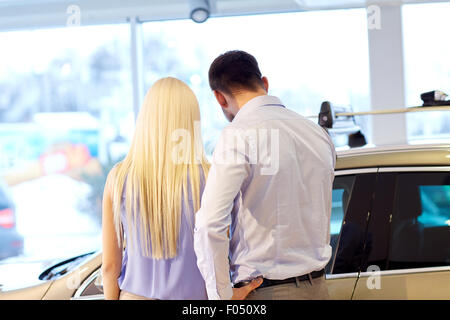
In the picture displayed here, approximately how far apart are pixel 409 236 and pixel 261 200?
71cm

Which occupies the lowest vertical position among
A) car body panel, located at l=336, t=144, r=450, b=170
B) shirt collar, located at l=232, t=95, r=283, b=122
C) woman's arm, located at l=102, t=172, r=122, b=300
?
woman's arm, located at l=102, t=172, r=122, b=300

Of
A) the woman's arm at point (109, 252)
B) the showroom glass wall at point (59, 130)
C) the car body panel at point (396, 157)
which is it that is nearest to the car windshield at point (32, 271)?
the woman's arm at point (109, 252)

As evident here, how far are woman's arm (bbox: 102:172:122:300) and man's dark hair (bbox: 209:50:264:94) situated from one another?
1.34 feet

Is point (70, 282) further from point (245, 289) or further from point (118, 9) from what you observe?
point (118, 9)

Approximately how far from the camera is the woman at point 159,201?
4.61 feet

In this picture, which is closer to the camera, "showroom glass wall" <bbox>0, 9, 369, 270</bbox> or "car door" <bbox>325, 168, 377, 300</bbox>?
"car door" <bbox>325, 168, 377, 300</bbox>

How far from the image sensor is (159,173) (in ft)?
4.59

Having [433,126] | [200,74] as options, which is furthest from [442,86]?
[200,74]

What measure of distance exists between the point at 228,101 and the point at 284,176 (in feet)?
0.95

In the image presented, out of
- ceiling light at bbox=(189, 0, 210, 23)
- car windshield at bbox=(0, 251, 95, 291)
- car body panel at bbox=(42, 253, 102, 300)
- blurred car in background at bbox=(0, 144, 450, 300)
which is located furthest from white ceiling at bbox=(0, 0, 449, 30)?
car body panel at bbox=(42, 253, 102, 300)

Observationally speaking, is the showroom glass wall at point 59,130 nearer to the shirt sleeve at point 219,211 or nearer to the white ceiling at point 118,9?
the white ceiling at point 118,9

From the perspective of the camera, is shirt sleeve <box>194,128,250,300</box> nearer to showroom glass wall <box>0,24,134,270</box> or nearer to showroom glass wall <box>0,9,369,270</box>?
showroom glass wall <box>0,9,369,270</box>

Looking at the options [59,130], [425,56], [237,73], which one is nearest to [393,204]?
[237,73]

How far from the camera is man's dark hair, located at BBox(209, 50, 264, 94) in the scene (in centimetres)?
147
